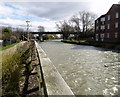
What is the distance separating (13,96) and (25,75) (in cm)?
122

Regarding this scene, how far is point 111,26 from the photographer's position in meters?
30.4

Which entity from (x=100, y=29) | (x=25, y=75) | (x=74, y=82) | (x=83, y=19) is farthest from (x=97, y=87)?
(x=83, y=19)

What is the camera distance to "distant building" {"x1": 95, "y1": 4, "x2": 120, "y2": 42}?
92.0 feet

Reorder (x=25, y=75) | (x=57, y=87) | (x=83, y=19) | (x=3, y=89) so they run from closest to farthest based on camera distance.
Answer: (x=57, y=87) < (x=3, y=89) < (x=25, y=75) < (x=83, y=19)

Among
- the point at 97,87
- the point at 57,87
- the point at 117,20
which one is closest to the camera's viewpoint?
the point at 57,87

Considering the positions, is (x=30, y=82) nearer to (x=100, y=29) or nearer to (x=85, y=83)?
(x=85, y=83)

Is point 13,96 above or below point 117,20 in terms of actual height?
below

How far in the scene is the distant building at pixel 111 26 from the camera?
28031 mm

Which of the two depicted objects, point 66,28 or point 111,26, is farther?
point 66,28

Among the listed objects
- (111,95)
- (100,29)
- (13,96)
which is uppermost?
(100,29)

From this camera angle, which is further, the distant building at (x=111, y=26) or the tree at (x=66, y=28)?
the tree at (x=66, y=28)

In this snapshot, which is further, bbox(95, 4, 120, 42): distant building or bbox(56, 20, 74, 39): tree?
bbox(56, 20, 74, 39): tree

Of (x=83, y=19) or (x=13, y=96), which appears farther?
(x=83, y=19)

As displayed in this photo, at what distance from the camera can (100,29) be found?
36.7m
